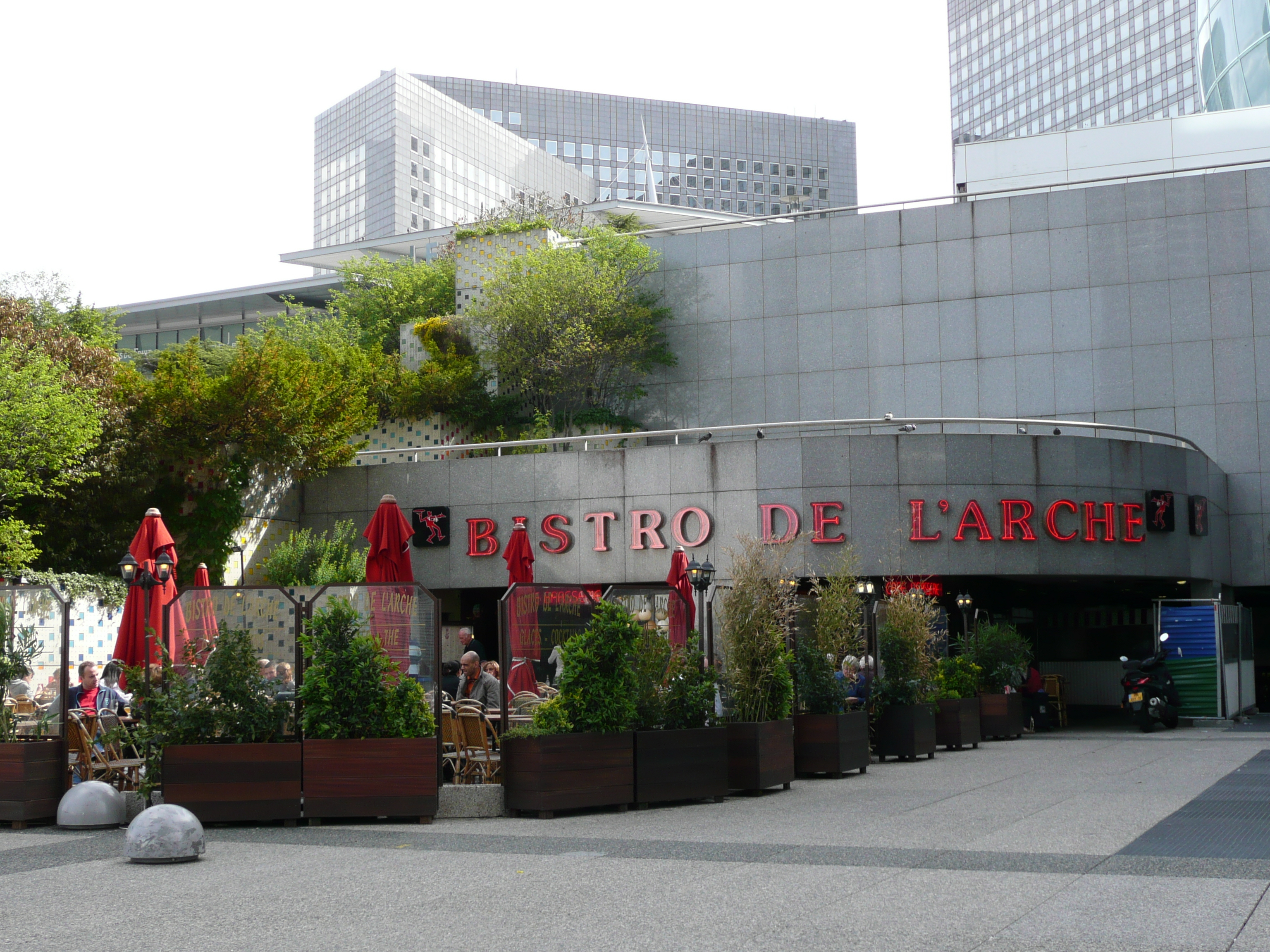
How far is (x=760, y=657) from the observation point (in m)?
14.0

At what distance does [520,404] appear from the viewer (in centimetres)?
3484

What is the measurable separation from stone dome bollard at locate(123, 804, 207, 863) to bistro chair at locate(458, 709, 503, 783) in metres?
3.55

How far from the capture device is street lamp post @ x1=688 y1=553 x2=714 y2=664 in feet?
46.4

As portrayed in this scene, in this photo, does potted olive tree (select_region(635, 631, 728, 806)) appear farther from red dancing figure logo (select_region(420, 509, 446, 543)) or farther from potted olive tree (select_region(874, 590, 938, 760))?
red dancing figure logo (select_region(420, 509, 446, 543))

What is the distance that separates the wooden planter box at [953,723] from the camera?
2011 centimetres

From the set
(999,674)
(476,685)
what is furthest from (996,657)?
(476,685)

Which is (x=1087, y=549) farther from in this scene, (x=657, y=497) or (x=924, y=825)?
(x=924, y=825)

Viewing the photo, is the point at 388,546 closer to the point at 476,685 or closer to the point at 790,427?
the point at 476,685

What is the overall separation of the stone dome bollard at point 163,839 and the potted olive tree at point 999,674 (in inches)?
638

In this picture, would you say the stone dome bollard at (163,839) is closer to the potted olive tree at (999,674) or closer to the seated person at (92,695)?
the seated person at (92,695)

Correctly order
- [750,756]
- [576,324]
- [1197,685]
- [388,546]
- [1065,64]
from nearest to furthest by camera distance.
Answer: [750,756], [388,546], [1197,685], [576,324], [1065,64]

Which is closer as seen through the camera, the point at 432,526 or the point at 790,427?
the point at 790,427

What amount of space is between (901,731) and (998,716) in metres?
5.68

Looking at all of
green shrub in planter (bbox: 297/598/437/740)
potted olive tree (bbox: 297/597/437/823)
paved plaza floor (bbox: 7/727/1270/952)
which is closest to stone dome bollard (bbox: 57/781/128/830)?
paved plaza floor (bbox: 7/727/1270/952)
